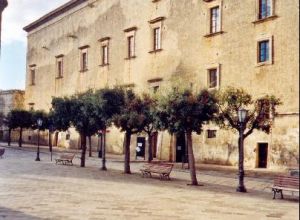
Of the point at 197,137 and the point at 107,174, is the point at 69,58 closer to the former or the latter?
the point at 197,137

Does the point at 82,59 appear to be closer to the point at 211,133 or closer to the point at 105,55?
the point at 105,55

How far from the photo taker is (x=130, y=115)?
61.6 ft

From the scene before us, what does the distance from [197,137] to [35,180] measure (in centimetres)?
1147

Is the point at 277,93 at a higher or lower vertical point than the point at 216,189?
higher

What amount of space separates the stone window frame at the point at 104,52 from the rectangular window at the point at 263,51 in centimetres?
1381

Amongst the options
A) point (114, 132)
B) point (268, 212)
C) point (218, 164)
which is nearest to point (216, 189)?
point (268, 212)

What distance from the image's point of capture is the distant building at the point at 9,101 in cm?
4747

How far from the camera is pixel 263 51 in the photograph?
2159 cm

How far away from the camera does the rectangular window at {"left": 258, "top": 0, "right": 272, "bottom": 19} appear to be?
21281 millimetres

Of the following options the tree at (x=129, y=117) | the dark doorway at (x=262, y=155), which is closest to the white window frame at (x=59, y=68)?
the tree at (x=129, y=117)

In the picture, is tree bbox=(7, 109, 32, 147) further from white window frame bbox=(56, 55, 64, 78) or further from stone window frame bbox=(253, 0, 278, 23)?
stone window frame bbox=(253, 0, 278, 23)

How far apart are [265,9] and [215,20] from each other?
11.3ft

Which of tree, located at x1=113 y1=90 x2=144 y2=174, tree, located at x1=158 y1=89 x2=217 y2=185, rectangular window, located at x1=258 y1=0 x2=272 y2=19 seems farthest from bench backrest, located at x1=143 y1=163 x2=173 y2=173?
rectangular window, located at x1=258 y1=0 x2=272 y2=19

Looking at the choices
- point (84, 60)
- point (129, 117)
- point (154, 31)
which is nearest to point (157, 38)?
point (154, 31)
